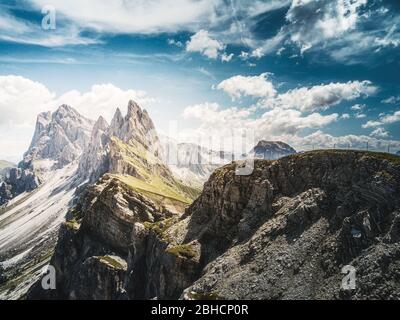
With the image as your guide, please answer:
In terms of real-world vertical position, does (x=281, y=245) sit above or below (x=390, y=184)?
below

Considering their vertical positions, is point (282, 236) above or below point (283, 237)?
above

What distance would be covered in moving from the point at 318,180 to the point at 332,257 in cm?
2463

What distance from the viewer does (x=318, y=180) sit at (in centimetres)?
9350

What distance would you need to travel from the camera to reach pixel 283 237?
87.4 meters

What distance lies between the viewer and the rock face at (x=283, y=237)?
70188 mm

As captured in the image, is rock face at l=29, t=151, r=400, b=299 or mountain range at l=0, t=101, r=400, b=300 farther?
mountain range at l=0, t=101, r=400, b=300

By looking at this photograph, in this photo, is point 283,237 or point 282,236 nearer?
point 283,237

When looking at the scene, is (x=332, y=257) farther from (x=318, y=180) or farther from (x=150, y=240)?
(x=150, y=240)

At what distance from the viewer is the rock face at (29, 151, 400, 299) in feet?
230

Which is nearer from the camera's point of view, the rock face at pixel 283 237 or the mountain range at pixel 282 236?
the rock face at pixel 283 237
